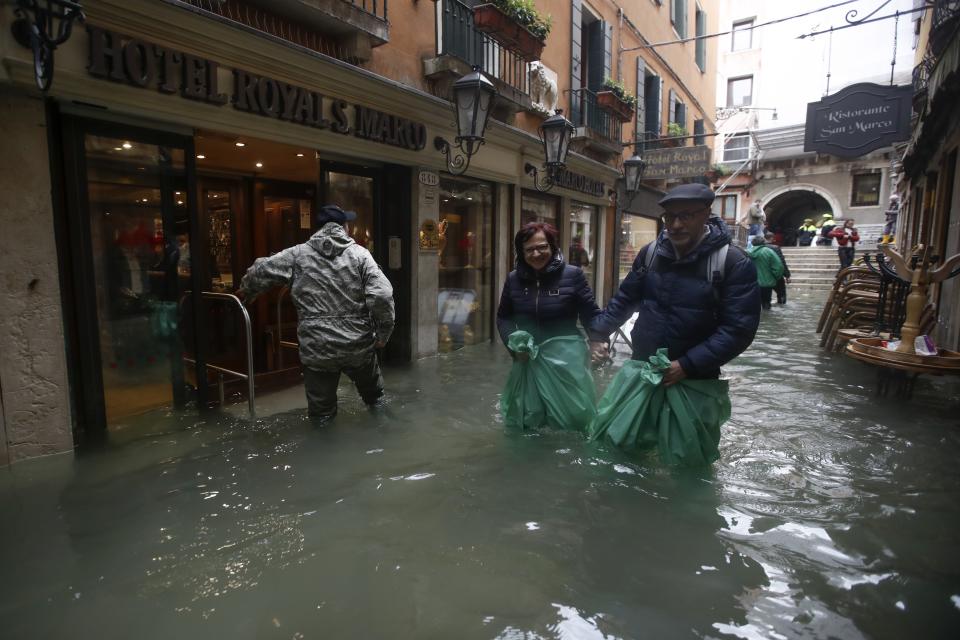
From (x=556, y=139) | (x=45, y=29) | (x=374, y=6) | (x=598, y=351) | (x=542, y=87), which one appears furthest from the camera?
(x=542, y=87)

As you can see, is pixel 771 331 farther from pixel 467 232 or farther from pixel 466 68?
pixel 466 68

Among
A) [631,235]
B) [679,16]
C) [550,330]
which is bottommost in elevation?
[550,330]

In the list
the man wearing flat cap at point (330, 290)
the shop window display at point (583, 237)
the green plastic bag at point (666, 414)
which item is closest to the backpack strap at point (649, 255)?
the green plastic bag at point (666, 414)

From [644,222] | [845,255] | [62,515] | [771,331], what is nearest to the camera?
[62,515]

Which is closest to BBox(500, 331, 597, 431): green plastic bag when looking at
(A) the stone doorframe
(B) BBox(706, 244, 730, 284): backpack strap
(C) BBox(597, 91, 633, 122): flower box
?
(B) BBox(706, 244, 730, 284): backpack strap

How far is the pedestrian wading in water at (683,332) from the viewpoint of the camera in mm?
3123

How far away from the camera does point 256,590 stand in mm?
2375

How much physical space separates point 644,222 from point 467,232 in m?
8.98

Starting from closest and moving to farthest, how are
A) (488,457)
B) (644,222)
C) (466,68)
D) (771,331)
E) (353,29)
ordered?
(488,457) → (353,29) → (466,68) → (771,331) → (644,222)

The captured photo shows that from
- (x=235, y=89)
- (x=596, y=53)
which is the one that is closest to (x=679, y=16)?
(x=596, y=53)

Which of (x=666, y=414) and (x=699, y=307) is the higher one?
(x=699, y=307)

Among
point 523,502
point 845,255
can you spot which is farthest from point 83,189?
point 845,255

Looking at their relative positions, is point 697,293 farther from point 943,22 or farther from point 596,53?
point 596,53

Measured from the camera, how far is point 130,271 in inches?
172
